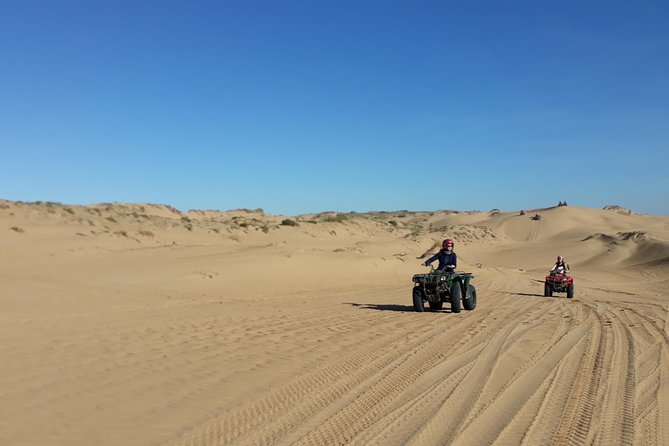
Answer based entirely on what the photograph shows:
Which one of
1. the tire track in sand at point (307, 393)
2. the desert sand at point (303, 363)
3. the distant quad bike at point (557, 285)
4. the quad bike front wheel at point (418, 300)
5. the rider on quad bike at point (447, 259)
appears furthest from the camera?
the distant quad bike at point (557, 285)

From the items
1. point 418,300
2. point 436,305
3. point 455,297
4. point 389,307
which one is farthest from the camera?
point 389,307

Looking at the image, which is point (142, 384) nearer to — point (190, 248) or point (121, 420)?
point (121, 420)

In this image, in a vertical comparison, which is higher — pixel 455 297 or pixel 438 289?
pixel 438 289

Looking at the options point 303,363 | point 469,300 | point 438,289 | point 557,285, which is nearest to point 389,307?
point 438,289

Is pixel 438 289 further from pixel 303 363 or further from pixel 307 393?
pixel 307 393

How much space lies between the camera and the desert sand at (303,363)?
511 centimetres

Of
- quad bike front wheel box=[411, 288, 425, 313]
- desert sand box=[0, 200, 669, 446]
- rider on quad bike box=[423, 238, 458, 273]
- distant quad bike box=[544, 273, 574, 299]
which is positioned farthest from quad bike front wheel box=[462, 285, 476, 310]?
distant quad bike box=[544, 273, 574, 299]

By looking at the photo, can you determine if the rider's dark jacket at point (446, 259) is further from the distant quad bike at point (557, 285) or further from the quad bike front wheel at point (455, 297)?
the distant quad bike at point (557, 285)

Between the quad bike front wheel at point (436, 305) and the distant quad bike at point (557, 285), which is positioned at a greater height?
the distant quad bike at point (557, 285)

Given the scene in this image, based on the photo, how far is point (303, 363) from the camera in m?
7.79

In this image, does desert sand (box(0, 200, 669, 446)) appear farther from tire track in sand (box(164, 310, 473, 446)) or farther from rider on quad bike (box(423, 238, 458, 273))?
rider on quad bike (box(423, 238, 458, 273))

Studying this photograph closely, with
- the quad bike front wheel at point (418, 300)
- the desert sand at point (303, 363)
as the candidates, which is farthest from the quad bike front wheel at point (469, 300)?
the quad bike front wheel at point (418, 300)

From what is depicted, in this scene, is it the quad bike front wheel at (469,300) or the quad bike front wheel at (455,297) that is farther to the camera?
the quad bike front wheel at (469,300)

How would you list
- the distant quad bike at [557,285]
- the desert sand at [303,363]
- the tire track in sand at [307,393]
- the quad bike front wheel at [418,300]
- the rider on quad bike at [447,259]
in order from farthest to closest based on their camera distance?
the distant quad bike at [557,285] → the rider on quad bike at [447,259] → the quad bike front wheel at [418,300] → the desert sand at [303,363] → the tire track in sand at [307,393]
